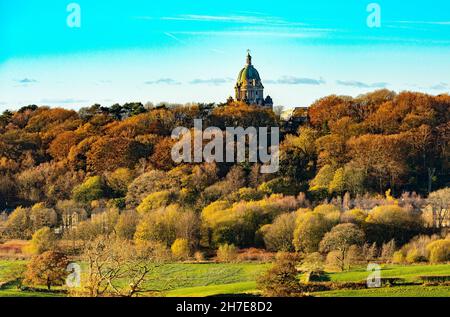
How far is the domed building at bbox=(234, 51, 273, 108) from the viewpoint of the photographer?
4372 centimetres

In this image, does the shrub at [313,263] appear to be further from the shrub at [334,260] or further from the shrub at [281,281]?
the shrub at [281,281]

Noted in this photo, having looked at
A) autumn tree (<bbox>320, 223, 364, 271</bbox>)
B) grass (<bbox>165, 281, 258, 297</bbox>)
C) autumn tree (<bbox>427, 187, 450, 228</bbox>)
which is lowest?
grass (<bbox>165, 281, 258, 297</bbox>)

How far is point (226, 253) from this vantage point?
29922mm

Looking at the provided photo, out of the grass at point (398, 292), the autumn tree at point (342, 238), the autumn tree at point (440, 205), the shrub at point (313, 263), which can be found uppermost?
the autumn tree at point (440, 205)

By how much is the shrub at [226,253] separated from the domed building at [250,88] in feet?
39.0

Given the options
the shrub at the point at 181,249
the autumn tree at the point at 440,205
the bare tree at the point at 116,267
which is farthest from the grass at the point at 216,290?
the autumn tree at the point at 440,205

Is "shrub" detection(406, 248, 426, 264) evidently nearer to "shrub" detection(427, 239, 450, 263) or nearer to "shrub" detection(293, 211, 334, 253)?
"shrub" detection(427, 239, 450, 263)

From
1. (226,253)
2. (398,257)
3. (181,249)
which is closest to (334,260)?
(398,257)

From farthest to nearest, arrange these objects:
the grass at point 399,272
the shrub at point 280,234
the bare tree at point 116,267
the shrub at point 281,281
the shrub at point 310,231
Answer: the shrub at point 280,234, the shrub at point 310,231, the grass at point 399,272, the bare tree at point 116,267, the shrub at point 281,281

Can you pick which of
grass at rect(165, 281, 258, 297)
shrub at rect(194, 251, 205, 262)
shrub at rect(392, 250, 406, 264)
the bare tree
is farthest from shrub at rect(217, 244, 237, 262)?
shrub at rect(392, 250, 406, 264)

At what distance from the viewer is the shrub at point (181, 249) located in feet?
98.4

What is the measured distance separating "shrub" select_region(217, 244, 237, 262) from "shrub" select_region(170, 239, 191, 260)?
952 mm
